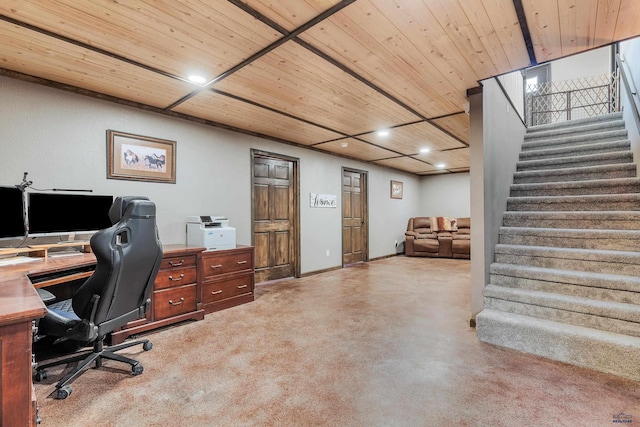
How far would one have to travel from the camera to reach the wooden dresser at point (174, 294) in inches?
112

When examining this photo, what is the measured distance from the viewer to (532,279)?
2.87m

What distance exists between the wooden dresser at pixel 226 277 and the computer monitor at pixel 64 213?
1028 millimetres

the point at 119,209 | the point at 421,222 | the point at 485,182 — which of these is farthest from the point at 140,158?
the point at 421,222

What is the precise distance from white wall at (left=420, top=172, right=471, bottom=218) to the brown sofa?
2.45 ft

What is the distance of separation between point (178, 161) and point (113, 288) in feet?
7.23

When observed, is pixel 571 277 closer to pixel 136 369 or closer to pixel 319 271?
pixel 136 369

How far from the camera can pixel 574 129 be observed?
460cm

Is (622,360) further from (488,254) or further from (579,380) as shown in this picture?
(488,254)

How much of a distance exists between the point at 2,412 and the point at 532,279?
3.62 m

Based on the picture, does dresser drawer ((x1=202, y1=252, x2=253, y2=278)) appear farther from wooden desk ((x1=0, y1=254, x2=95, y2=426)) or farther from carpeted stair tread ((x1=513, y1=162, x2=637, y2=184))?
carpeted stair tread ((x1=513, y1=162, x2=637, y2=184))

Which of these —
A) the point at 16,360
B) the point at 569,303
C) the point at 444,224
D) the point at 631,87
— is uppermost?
the point at 631,87

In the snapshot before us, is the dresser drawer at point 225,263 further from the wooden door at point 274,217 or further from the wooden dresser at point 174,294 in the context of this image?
the wooden door at point 274,217

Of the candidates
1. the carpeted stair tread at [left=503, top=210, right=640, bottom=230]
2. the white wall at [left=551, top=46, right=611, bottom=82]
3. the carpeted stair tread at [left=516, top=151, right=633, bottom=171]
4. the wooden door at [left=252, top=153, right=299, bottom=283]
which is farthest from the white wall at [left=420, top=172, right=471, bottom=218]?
the wooden door at [left=252, top=153, right=299, bottom=283]

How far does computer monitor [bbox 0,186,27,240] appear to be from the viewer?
2.23 metres
